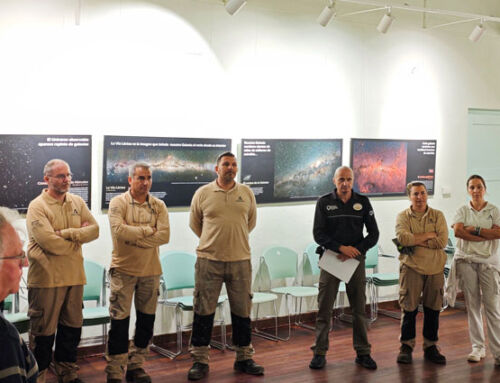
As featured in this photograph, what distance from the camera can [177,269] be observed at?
6.46 m

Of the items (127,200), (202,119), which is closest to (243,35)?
(202,119)

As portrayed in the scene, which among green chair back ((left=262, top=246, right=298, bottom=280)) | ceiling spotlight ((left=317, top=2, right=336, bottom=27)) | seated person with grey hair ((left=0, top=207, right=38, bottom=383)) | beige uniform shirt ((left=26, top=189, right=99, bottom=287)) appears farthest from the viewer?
green chair back ((left=262, top=246, right=298, bottom=280))

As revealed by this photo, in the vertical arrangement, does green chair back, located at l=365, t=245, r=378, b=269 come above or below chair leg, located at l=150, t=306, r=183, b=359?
above

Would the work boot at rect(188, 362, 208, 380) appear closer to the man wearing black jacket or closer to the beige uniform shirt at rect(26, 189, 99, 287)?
the man wearing black jacket

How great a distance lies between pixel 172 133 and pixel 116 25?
112 centimetres

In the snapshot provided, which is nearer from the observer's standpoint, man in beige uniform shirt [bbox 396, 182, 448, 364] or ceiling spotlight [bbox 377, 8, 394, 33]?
man in beige uniform shirt [bbox 396, 182, 448, 364]

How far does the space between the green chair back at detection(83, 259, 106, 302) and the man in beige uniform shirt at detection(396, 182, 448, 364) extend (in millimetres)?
2645

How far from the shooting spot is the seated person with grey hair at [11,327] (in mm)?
1961

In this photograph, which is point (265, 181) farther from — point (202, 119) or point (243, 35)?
point (243, 35)

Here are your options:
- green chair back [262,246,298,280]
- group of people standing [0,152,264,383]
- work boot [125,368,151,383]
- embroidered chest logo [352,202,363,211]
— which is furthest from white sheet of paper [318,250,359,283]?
work boot [125,368,151,383]

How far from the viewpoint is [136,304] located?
5.47m

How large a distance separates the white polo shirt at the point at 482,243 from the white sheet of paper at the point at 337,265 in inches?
40.4

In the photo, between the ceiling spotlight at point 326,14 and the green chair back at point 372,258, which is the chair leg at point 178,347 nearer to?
the green chair back at point 372,258

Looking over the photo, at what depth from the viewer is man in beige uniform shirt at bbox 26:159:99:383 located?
5.00 m
